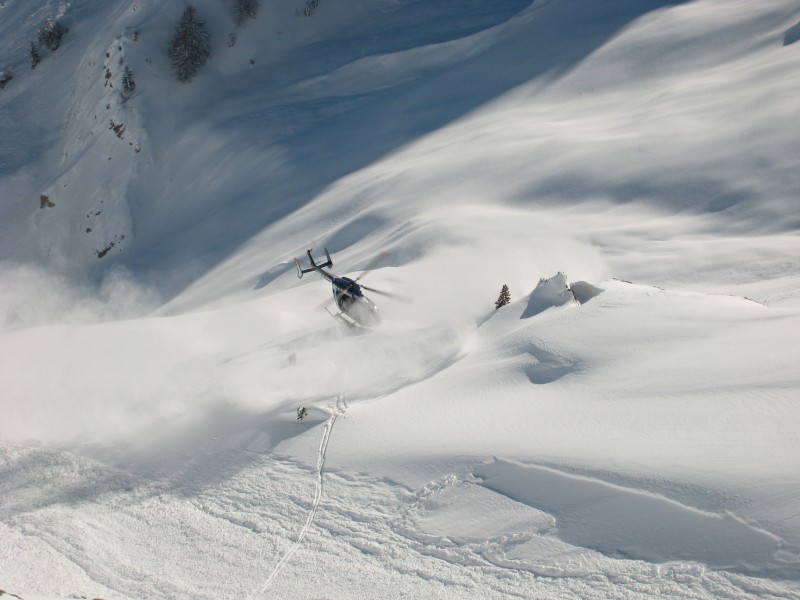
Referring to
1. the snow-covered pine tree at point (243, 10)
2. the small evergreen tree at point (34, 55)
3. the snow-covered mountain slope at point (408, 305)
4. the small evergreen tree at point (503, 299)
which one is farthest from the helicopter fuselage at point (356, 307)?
the small evergreen tree at point (34, 55)

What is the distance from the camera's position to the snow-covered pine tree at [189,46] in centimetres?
4116

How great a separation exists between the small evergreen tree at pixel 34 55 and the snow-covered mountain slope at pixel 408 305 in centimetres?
67

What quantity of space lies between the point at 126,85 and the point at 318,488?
3518 centimetres

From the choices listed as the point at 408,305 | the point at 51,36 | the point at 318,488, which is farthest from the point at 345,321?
the point at 51,36

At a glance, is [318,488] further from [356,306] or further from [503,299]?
[503,299]

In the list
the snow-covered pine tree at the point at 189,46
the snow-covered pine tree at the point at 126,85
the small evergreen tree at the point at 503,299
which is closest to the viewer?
the small evergreen tree at the point at 503,299

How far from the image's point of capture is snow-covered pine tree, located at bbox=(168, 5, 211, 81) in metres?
41.2

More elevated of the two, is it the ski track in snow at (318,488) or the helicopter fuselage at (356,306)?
the helicopter fuselage at (356,306)

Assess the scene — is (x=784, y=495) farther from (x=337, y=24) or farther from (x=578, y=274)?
(x=337, y=24)

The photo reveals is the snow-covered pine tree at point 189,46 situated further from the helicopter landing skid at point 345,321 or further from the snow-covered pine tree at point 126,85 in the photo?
the helicopter landing skid at point 345,321

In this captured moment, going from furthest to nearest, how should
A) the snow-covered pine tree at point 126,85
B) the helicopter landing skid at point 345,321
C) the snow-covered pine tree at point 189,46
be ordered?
the snow-covered pine tree at point 189,46
the snow-covered pine tree at point 126,85
the helicopter landing skid at point 345,321

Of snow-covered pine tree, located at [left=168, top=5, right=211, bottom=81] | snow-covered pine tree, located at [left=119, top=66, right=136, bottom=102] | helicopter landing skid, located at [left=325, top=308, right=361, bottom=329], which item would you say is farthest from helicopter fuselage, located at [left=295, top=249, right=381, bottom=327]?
snow-covered pine tree, located at [left=168, top=5, right=211, bottom=81]

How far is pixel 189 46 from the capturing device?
136ft

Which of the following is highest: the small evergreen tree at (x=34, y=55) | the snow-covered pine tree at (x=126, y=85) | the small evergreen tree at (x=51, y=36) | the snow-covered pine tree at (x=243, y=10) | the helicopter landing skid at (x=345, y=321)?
the small evergreen tree at (x=51, y=36)
